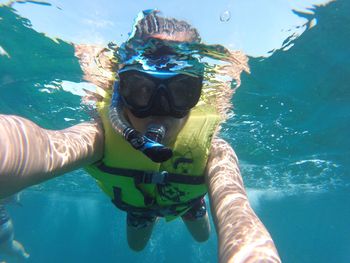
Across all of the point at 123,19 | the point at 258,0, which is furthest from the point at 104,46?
the point at 258,0

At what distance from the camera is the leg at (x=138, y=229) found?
752 centimetres

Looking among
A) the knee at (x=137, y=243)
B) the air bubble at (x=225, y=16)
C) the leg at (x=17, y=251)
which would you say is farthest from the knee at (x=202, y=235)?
the leg at (x=17, y=251)

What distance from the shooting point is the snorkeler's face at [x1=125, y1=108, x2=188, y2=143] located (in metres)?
4.40

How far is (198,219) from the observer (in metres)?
8.45

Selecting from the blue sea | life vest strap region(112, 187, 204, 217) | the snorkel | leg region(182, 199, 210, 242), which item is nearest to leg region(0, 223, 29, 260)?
the blue sea

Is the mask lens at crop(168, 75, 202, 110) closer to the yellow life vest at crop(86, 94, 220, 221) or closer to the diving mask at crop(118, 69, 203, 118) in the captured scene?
the diving mask at crop(118, 69, 203, 118)

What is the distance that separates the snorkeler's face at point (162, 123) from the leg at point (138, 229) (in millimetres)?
3355

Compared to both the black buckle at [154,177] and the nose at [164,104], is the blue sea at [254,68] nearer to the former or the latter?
the nose at [164,104]

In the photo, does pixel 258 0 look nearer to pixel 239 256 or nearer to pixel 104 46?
pixel 104 46

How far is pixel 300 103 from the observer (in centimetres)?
1544

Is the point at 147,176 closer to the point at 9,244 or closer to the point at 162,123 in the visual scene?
the point at 162,123

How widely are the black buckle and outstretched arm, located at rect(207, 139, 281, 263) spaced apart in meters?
0.70

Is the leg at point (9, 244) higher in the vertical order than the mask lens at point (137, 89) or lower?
lower

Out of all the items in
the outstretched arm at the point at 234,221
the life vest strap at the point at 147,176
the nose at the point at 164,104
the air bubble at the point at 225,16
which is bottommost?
the life vest strap at the point at 147,176
